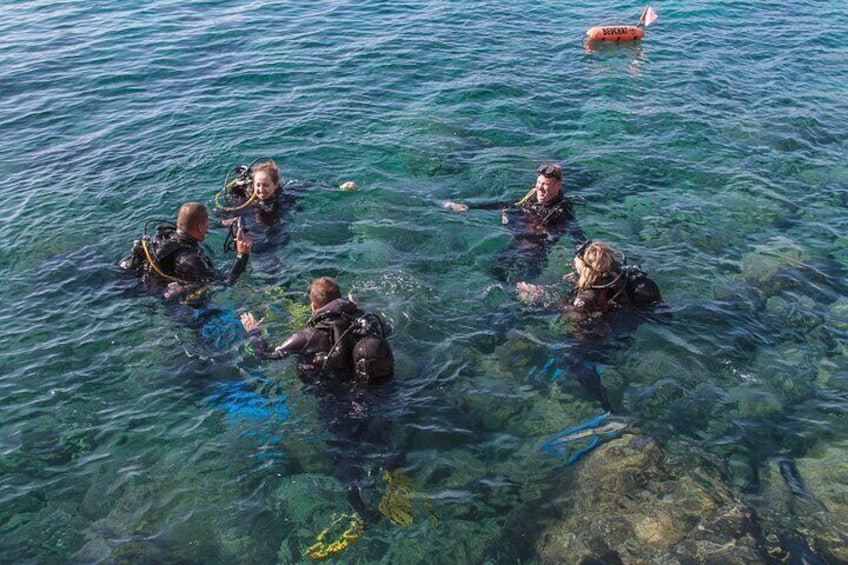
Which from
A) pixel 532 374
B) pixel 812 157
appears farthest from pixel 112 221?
pixel 812 157

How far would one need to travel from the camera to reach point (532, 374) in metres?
7.90

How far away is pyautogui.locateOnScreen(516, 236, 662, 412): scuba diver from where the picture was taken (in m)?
7.81

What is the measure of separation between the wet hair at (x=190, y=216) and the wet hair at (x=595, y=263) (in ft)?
17.1

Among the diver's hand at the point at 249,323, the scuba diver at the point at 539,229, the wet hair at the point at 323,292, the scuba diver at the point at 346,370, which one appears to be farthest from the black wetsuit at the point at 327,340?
the scuba diver at the point at 539,229

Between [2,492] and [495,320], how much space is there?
6.15 m

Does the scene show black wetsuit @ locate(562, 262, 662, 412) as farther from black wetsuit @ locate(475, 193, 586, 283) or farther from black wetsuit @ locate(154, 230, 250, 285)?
black wetsuit @ locate(154, 230, 250, 285)

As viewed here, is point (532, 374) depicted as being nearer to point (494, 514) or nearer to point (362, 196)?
point (494, 514)

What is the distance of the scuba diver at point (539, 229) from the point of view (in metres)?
9.80

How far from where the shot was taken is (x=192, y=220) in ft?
27.8

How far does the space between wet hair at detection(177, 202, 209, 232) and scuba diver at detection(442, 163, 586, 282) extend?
14.7 ft

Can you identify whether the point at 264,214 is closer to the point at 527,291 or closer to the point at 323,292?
the point at 323,292

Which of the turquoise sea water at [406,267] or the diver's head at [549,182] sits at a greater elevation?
the diver's head at [549,182]

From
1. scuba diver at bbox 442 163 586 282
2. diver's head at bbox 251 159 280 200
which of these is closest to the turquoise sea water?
scuba diver at bbox 442 163 586 282

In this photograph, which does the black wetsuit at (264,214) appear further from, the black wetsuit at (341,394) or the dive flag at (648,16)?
the dive flag at (648,16)
